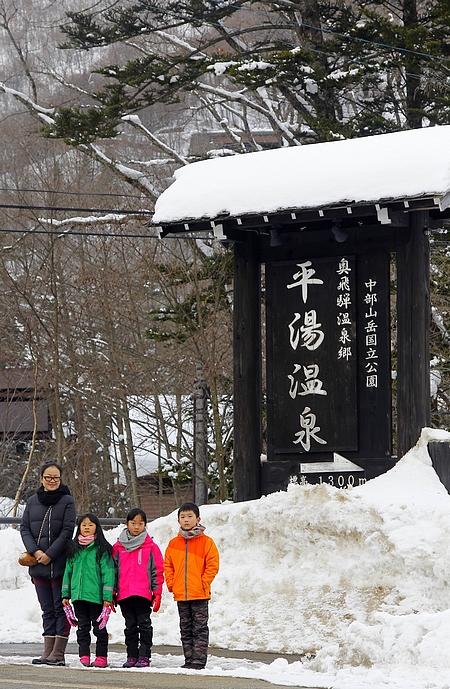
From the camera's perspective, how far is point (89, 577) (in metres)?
7.68

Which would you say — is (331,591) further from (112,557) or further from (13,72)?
(13,72)

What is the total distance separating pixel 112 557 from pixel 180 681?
1721 millimetres

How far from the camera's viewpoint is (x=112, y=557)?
7.79 meters

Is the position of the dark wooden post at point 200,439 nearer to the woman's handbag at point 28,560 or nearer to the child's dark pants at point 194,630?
the woman's handbag at point 28,560

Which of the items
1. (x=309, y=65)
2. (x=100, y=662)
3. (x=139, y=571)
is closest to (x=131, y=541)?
(x=139, y=571)

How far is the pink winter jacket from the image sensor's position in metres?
7.68

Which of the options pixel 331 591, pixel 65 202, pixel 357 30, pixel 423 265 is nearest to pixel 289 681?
pixel 331 591

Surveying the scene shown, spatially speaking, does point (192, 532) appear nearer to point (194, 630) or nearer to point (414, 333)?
point (194, 630)

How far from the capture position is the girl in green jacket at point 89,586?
25.1 feet

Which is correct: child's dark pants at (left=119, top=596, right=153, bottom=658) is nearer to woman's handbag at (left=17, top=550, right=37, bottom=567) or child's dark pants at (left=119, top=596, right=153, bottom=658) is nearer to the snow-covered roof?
woman's handbag at (left=17, top=550, right=37, bottom=567)

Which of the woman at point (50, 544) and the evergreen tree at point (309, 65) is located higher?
the evergreen tree at point (309, 65)

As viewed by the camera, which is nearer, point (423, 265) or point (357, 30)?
point (423, 265)

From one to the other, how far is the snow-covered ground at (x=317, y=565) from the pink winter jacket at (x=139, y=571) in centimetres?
79

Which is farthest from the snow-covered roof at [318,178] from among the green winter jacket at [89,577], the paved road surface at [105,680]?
the paved road surface at [105,680]
